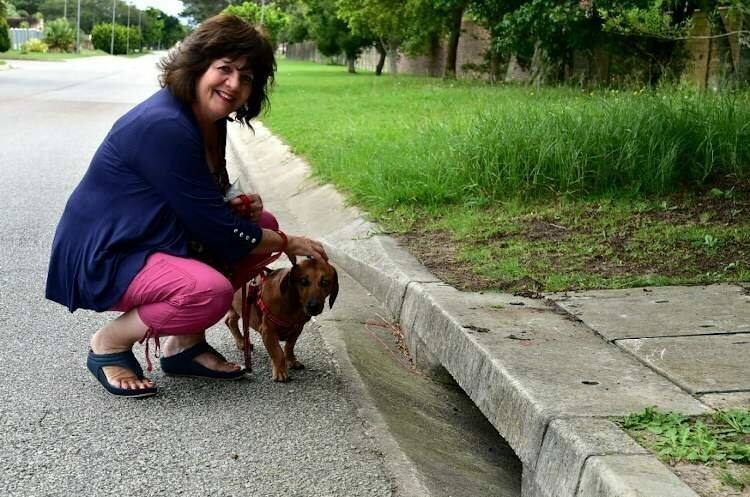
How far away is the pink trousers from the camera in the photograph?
4121 mm

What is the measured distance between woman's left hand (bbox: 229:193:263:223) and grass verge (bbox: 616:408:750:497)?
6.28 ft

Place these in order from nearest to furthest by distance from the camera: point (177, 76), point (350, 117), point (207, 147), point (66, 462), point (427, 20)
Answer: point (66, 462)
point (177, 76)
point (207, 147)
point (350, 117)
point (427, 20)

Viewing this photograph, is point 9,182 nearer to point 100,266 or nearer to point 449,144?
point 449,144

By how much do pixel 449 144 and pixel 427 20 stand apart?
20.7 meters

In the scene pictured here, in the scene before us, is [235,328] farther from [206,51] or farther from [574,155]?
[574,155]

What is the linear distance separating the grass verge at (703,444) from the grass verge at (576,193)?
212 centimetres

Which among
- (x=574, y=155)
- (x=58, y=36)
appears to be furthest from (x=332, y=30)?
(x=58, y=36)

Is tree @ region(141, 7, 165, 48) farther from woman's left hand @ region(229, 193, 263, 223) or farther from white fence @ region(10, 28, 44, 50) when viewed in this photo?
woman's left hand @ region(229, 193, 263, 223)

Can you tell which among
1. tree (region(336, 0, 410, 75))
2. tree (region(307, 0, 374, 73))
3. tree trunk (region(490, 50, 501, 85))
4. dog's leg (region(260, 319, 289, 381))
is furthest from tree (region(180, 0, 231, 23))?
dog's leg (region(260, 319, 289, 381))

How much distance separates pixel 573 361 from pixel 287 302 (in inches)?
50.0

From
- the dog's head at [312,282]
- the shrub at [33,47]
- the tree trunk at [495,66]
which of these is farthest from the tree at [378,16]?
the shrub at [33,47]

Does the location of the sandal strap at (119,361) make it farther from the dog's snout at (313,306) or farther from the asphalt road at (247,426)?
the dog's snout at (313,306)

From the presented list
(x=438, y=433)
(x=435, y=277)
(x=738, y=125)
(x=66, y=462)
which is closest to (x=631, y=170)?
(x=738, y=125)

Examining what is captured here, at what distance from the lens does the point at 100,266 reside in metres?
4.16
